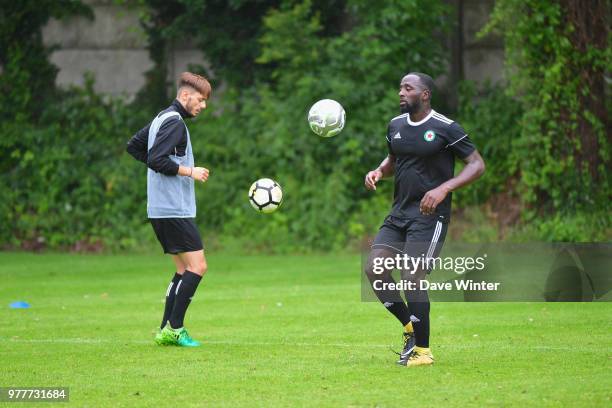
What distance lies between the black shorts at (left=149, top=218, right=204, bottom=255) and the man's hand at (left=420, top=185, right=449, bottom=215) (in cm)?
229

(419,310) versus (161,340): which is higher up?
(419,310)

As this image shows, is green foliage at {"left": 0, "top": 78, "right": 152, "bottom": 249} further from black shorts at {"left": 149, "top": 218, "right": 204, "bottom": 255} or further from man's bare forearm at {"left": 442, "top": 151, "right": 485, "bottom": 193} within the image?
man's bare forearm at {"left": 442, "top": 151, "right": 485, "bottom": 193}

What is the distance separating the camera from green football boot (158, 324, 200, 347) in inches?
373

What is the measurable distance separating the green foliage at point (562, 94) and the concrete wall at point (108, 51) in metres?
6.86

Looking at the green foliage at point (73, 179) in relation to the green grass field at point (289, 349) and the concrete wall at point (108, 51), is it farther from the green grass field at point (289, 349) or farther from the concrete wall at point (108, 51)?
the green grass field at point (289, 349)

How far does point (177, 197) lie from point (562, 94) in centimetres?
988

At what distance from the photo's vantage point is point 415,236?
8188 millimetres

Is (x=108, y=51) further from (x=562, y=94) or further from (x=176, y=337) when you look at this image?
(x=176, y=337)

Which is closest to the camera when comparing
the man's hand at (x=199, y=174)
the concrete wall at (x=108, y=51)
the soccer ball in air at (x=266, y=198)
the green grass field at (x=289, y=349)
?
the green grass field at (x=289, y=349)

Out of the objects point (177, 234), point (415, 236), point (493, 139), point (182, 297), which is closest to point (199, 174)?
point (177, 234)

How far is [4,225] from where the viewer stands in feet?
67.7

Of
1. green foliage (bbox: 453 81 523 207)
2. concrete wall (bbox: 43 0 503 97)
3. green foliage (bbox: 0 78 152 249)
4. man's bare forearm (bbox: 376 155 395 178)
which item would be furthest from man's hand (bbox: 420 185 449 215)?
concrete wall (bbox: 43 0 503 97)

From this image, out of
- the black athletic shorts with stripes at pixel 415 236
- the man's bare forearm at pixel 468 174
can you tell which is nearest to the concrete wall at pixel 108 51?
the black athletic shorts with stripes at pixel 415 236

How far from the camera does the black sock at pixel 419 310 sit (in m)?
8.07
